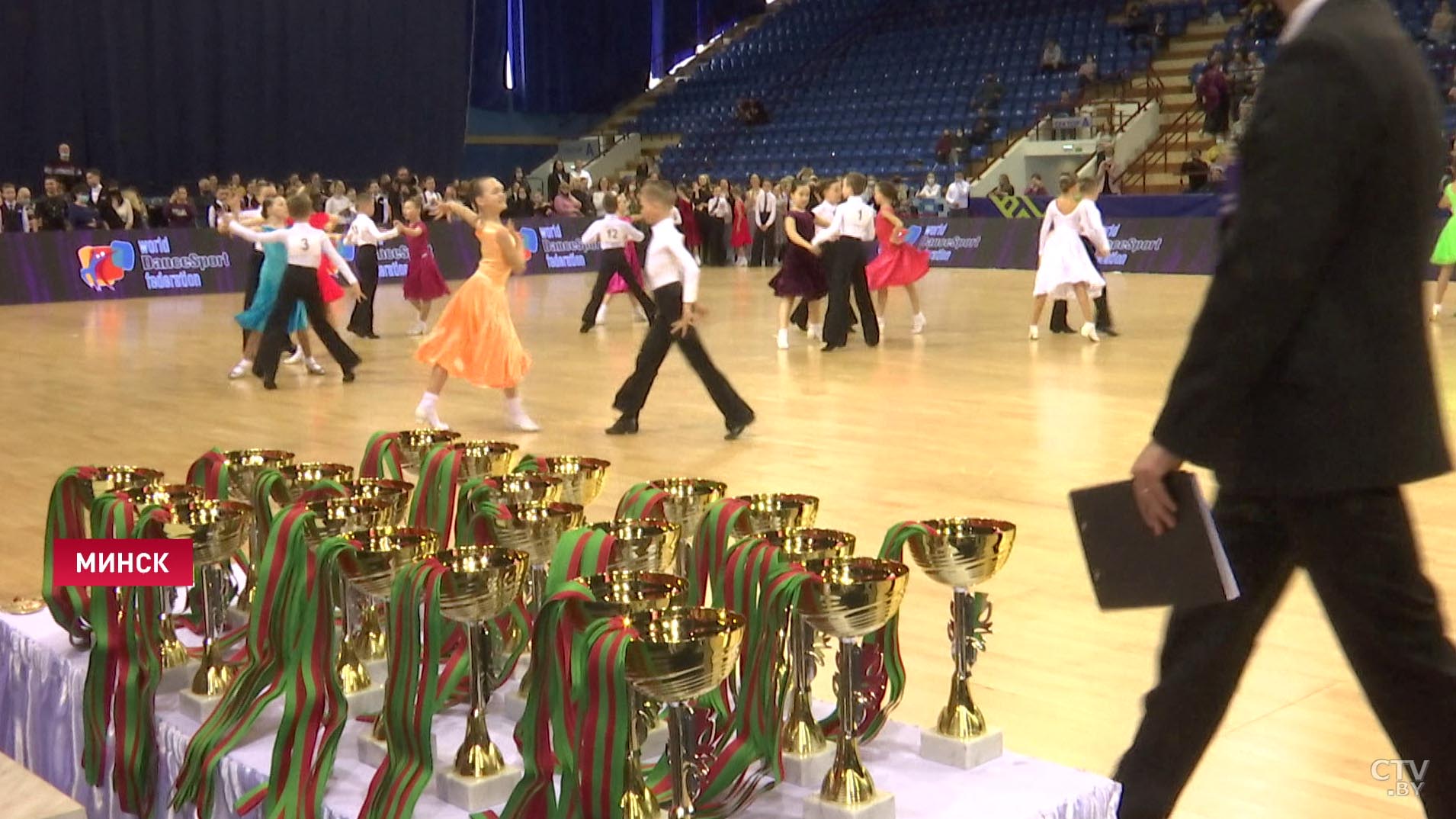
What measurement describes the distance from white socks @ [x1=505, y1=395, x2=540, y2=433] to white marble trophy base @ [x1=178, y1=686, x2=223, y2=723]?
6.01 meters

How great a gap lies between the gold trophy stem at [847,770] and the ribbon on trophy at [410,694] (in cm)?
61

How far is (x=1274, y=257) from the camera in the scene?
2291 millimetres

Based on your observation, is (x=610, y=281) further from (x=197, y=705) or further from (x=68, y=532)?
(x=197, y=705)

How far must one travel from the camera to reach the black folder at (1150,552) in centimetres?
249

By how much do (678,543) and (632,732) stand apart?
0.88 m

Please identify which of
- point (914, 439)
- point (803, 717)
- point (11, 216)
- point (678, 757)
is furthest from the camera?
point (11, 216)

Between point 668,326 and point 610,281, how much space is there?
6.56 m

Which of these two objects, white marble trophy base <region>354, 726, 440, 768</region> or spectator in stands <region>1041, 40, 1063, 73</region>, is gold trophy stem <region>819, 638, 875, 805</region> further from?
spectator in stands <region>1041, 40, 1063, 73</region>

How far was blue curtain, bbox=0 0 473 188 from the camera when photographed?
24.3 meters

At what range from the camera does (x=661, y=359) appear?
8852 mm

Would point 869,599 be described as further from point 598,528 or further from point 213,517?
point 213,517

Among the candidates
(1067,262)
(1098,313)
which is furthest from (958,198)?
(1067,262)

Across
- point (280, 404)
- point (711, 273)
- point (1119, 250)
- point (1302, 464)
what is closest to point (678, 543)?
point (1302, 464)
